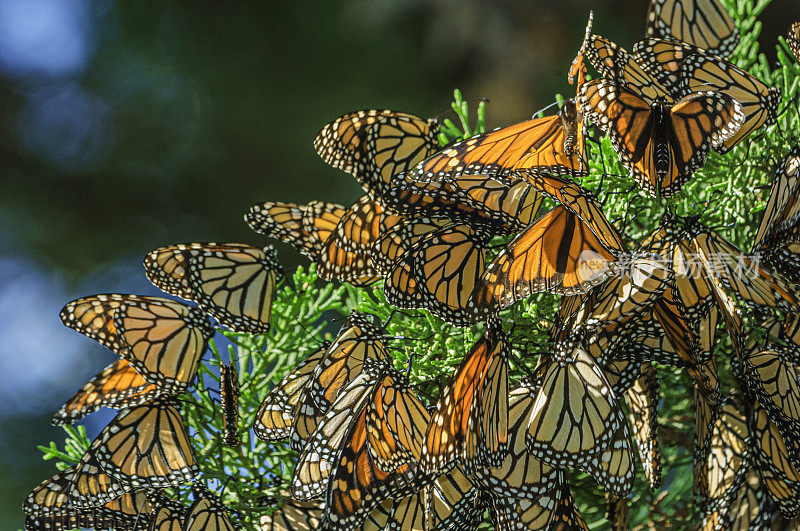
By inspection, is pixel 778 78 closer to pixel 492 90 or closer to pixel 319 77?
pixel 492 90

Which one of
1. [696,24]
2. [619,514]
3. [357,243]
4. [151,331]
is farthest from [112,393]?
[696,24]

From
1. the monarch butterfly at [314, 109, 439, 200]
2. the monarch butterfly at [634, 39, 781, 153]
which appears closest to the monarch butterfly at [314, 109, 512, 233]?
the monarch butterfly at [314, 109, 439, 200]

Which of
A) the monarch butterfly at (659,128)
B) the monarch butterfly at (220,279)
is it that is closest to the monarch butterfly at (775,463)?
the monarch butterfly at (659,128)

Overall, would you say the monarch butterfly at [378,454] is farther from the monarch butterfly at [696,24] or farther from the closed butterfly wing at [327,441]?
the monarch butterfly at [696,24]

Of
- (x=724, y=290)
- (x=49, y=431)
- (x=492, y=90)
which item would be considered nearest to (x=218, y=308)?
(x=724, y=290)

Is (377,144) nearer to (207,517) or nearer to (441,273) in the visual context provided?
(441,273)

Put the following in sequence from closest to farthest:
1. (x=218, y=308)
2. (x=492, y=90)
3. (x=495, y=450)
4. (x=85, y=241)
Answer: (x=495, y=450) < (x=218, y=308) < (x=492, y=90) < (x=85, y=241)

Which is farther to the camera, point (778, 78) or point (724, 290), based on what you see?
point (778, 78)
